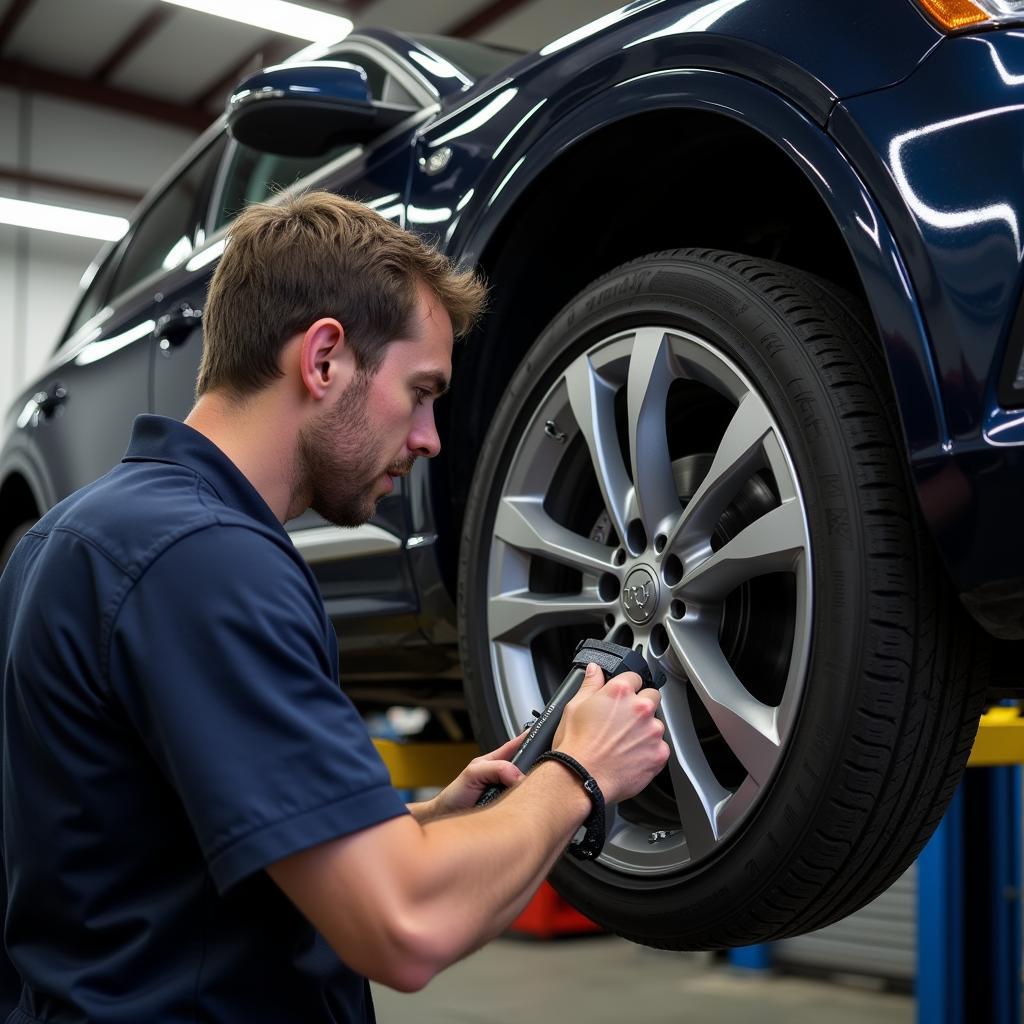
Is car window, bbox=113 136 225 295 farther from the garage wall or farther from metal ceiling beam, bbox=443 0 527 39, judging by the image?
the garage wall

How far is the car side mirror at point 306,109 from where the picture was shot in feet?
5.45

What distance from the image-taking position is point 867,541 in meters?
1.04

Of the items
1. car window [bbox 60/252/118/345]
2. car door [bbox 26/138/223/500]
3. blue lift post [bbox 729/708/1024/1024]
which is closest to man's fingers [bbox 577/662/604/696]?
car door [bbox 26/138/223/500]

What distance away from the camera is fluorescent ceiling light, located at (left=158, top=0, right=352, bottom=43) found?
5.96 metres

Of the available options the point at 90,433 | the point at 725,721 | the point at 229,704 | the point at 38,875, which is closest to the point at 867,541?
the point at 725,721

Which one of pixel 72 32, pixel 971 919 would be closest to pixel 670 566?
pixel 971 919

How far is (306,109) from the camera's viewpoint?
1687 millimetres

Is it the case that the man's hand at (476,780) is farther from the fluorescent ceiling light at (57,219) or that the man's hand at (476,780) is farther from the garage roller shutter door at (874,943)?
the fluorescent ceiling light at (57,219)

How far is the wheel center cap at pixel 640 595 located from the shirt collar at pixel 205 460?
1.34ft

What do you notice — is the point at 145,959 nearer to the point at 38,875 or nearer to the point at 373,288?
the point at 38,875

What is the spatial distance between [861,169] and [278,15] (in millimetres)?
5692

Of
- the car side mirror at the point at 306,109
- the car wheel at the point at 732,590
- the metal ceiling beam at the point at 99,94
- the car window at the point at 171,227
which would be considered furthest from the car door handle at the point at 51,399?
the metal ceiling beam at the point at 99,94

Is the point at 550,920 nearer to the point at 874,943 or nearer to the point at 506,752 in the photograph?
the point at 874,943

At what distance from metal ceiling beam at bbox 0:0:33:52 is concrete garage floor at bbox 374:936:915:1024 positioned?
670 cm
